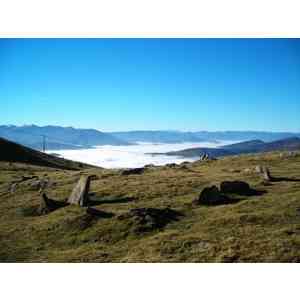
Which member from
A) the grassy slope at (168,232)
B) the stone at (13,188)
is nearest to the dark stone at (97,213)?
the grassy slope at (168,232)

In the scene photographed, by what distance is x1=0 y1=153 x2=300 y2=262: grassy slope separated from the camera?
23.7m

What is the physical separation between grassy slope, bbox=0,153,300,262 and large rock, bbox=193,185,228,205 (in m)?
1.17

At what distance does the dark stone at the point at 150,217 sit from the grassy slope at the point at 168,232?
Result: 0.56 metres

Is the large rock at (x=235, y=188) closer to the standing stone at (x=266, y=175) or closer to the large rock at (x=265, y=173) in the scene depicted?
the large rock at (x=265, y=173)

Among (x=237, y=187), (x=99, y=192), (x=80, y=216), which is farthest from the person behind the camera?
(x=99, y=192)

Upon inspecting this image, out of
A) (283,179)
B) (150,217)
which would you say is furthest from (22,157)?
(150,217)

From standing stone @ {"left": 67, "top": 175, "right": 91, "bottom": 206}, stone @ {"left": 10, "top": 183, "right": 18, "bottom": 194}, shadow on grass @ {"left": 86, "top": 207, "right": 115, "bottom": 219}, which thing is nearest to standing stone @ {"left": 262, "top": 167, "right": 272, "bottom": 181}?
standing stone @ {"left": 67, "top": 175, "right": 91, "bottom": 206}
